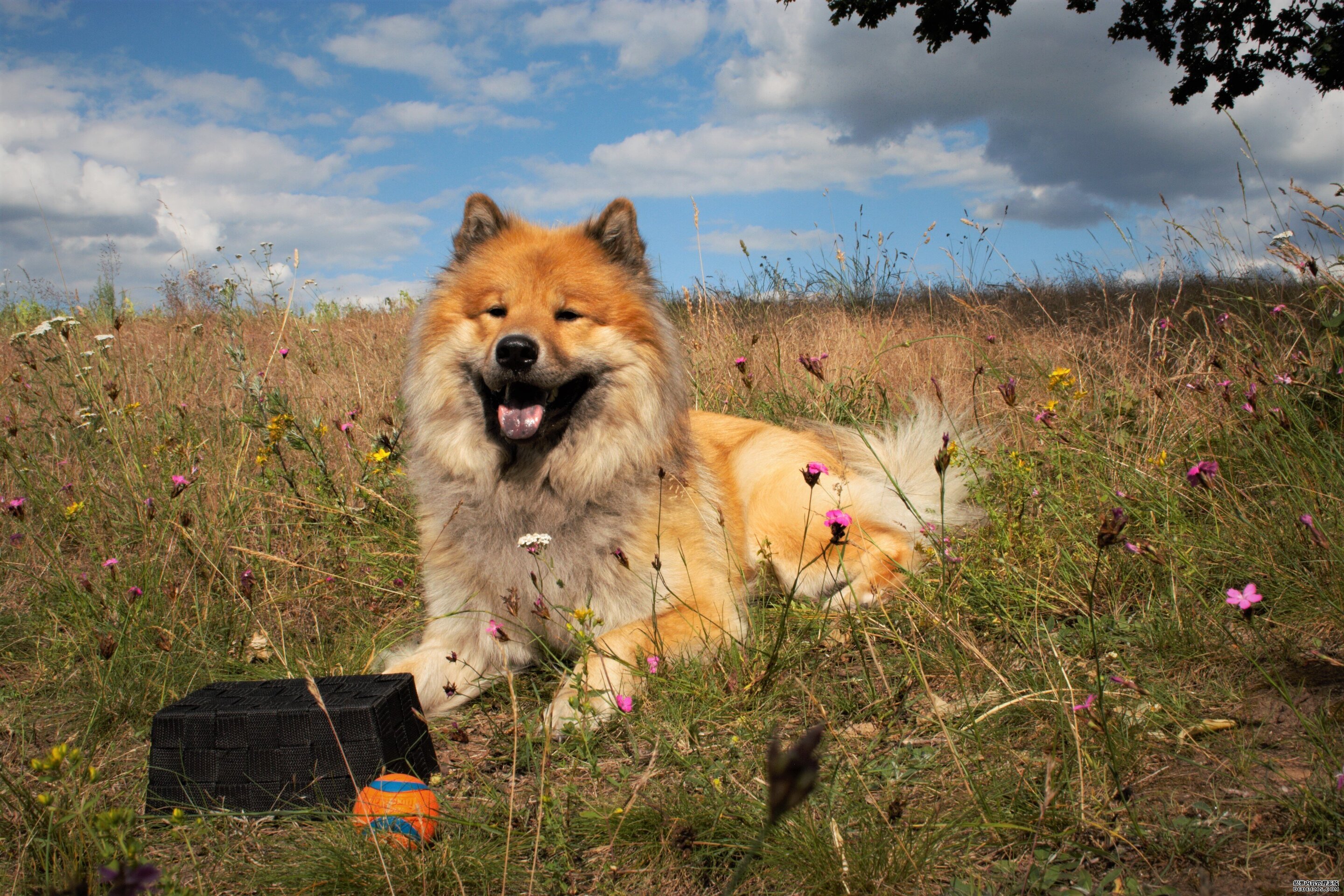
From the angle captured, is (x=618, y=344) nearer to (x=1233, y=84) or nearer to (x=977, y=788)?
(x=977, y=788)

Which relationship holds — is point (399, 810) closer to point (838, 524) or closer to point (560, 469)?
point (838, 524)

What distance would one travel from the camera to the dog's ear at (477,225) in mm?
2848

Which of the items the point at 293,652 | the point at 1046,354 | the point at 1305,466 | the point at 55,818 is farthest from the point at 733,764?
the point at 1046,354

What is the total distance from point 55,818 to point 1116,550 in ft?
9.19

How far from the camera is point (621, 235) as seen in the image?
2887mm

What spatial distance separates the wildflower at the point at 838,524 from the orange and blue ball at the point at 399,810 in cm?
103

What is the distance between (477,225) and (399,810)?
2.12 metres

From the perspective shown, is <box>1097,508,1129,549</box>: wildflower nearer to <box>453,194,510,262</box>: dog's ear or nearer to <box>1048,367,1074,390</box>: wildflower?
<box>1048,367,1074,390</box>: wildflower

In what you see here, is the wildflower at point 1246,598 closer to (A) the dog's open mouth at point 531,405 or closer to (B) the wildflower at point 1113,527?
(B) the wildflower at point 1113,527

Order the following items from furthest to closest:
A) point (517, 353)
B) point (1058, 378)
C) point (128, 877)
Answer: point (1058, 378)
point (517, 353)
point (128, 877)

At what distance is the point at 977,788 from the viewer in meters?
1.40

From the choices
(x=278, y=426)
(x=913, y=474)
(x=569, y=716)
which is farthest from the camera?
(x=913, y=474)

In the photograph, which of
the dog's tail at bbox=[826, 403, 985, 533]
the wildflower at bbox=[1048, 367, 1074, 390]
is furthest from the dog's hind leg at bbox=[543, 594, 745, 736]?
the wildflower at bbox=[1048, 367, 1074, 390]

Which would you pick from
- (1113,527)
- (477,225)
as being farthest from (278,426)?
(1113,527)
